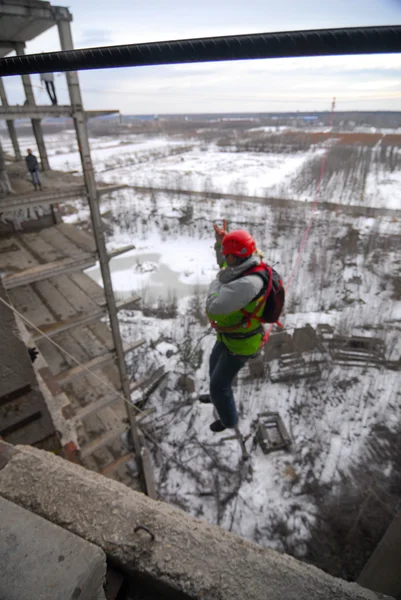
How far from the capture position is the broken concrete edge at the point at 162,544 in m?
1.17

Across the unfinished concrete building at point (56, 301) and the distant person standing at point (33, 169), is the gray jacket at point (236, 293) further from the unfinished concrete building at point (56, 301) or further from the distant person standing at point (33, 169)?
the distant person standing at point (33, 169)

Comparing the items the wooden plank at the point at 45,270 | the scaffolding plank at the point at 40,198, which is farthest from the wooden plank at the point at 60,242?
the scaffolding plank at the point at 40,198

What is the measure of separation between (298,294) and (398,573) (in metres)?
12.3

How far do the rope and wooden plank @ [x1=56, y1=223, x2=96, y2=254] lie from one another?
4138mm

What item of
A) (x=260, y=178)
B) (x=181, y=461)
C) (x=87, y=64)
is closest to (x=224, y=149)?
(x=260, y=178)

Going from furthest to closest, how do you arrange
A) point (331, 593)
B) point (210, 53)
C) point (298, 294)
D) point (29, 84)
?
point (298, 294) < point (29, 84) < point (331, 593) < point (210, 53)

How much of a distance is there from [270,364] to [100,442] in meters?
5.70

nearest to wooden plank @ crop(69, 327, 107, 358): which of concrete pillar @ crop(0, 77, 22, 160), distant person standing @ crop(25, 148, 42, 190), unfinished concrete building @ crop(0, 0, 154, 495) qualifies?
unfinished concrete building @ crop(0, 0, 154, 495)

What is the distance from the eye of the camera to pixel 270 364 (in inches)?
394

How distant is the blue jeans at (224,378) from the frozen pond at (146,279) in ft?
30.3

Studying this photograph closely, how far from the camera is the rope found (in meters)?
0.73

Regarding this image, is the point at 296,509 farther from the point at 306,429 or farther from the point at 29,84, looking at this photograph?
the point at 29,84

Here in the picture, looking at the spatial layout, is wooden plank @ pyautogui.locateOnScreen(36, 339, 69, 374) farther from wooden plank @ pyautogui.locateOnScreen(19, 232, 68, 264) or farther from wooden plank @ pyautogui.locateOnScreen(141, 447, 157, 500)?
wooden plank @ pyautogui.locateOnScreen(141, 447, 157, 500)

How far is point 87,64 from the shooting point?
895 mm
